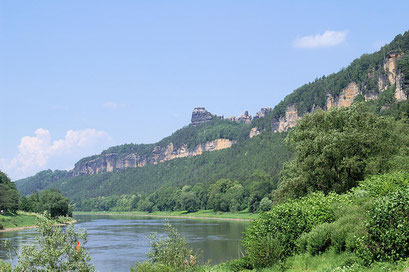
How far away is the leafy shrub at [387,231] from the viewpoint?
46.5 feet

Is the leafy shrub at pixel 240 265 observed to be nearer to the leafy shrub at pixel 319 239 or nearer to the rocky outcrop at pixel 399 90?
the leafy shrub at pixel 319 239

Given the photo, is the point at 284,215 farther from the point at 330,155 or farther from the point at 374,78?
the point at 374,78

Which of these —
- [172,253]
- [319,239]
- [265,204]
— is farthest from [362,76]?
[319,239]

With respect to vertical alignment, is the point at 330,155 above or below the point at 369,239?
above

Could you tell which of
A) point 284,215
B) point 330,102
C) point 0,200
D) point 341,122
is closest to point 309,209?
point 284,215

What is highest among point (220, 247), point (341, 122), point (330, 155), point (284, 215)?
point (341, 122)

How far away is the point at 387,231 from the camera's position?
1430 centimetres

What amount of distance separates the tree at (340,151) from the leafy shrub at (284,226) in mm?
12665

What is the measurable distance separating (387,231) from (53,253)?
44.6ft

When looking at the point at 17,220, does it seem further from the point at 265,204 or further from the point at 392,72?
the point at 392,72

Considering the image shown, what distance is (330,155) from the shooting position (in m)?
32.7

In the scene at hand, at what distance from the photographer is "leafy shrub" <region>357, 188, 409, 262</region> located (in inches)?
558

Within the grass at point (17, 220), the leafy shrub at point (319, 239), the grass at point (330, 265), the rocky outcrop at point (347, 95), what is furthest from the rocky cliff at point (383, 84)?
the grass at point (330, 265)

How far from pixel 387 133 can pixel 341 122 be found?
406cm
